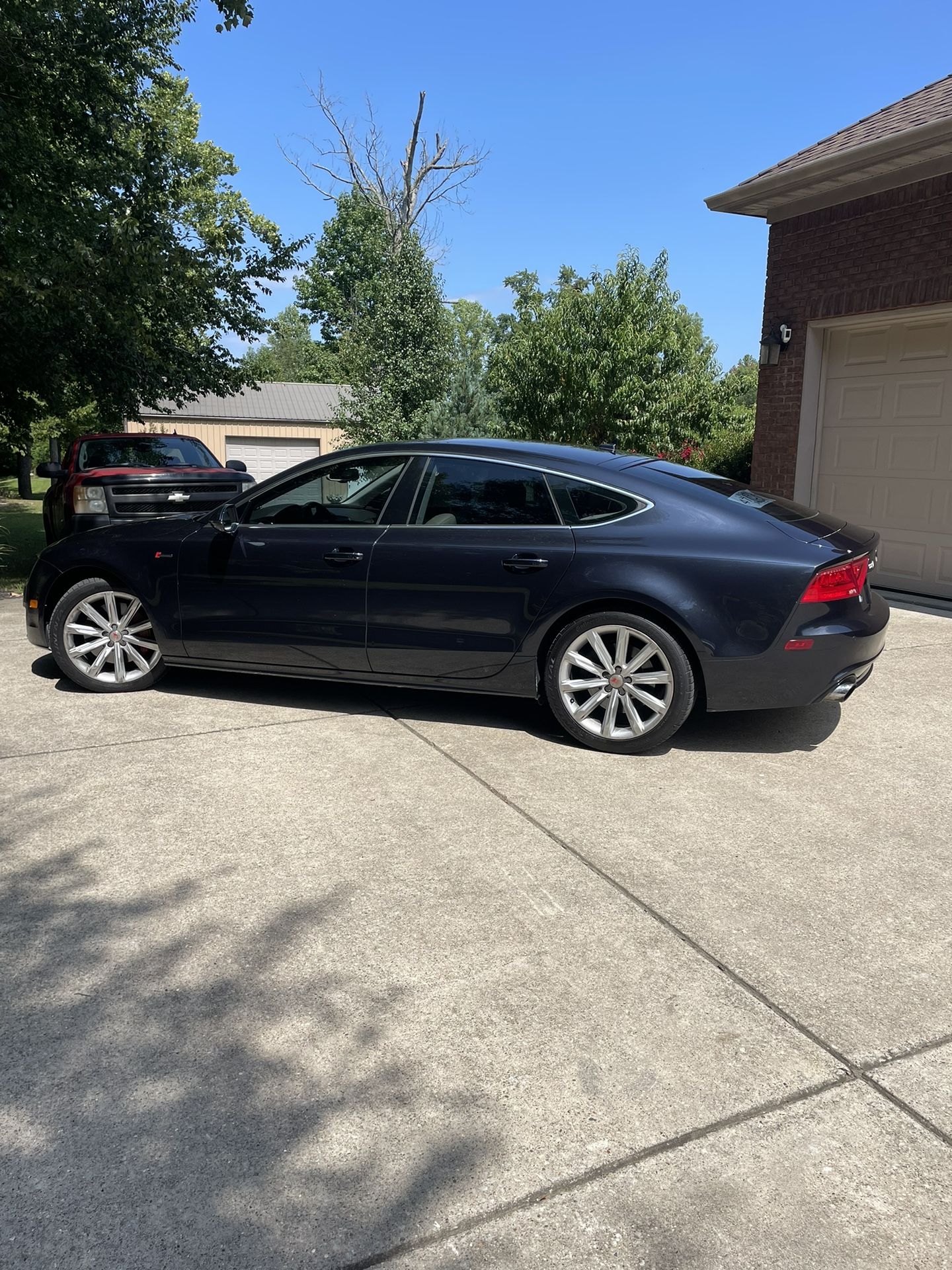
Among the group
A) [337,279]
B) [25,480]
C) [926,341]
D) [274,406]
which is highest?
[337,279]

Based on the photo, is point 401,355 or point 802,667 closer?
point 802,667

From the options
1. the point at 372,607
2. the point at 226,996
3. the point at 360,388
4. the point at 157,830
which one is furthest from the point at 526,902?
the point at 360,388

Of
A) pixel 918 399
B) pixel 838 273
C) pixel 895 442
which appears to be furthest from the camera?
pixel 838 273

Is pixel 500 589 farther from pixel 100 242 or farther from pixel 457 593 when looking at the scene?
pixel 100 242

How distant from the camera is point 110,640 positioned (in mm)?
6145

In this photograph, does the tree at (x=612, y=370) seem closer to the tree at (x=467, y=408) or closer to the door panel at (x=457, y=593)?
the tree at (x=467, y=408)

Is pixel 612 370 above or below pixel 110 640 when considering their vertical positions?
above

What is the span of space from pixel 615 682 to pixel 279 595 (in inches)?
78.5

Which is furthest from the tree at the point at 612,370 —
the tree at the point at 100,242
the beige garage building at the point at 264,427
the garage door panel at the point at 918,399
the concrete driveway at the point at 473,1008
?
the beige garage building at the point at 264,427

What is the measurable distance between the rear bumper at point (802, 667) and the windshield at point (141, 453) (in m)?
9.02

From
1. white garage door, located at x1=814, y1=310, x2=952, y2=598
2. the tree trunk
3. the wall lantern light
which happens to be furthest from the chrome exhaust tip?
the tree trunk

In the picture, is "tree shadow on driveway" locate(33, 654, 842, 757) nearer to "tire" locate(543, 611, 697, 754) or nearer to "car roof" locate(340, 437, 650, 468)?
"tire" locate(543, 611, 697, 754)

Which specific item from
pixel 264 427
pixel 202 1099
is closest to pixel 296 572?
pixel 202 1099

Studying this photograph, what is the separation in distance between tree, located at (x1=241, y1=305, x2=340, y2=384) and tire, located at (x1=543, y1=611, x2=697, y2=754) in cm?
5630
